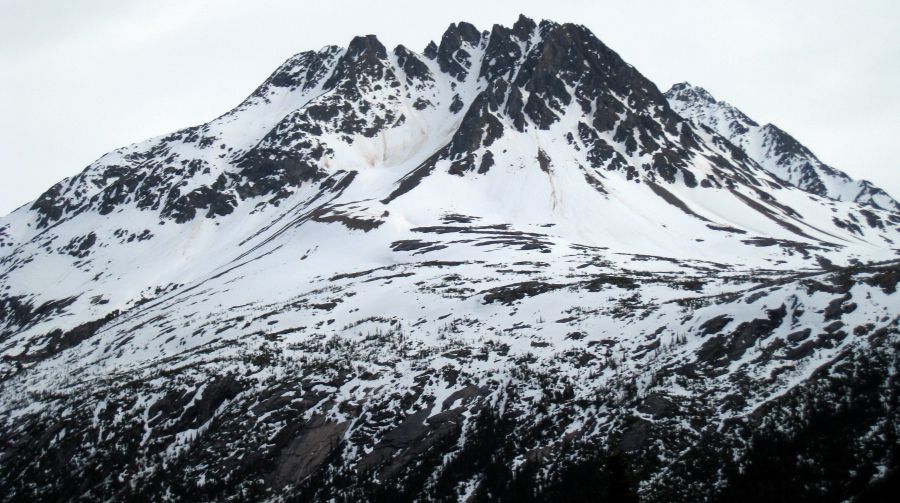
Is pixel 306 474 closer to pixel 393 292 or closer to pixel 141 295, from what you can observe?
pixel 393 292

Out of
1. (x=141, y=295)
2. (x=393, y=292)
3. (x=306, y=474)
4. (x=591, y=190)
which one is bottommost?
(x=141, y=295)

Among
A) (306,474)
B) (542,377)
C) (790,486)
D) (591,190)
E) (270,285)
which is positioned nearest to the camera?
(790,486)

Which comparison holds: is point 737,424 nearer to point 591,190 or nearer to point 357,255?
point 357,255

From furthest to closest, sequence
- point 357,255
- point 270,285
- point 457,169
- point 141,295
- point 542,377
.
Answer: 1. point 457,169
2. point 141,295
3. point 357,255
4. point 270,285
5. point 542,377

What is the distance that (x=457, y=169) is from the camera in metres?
162

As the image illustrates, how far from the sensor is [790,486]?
22328 millimetres

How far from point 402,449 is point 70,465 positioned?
23.0 metres

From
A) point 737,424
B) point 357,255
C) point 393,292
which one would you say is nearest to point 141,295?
point 357,255

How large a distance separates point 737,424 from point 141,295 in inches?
5371

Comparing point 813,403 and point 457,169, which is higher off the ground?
point 457,169

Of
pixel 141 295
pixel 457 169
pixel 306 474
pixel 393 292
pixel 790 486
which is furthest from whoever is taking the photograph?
pixel 457 169

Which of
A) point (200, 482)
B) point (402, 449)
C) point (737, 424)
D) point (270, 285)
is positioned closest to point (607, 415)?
point (737, 424)

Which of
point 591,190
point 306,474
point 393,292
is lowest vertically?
point 306,474

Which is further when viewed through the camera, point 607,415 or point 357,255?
point 357,255
